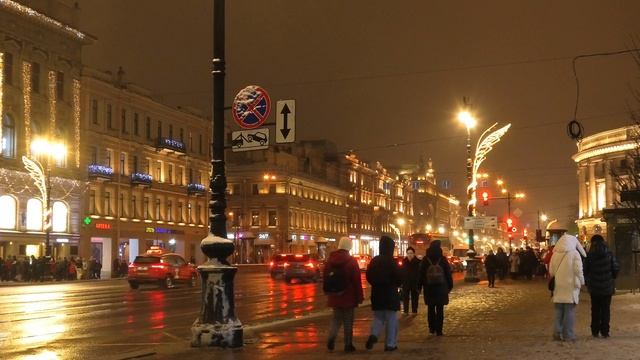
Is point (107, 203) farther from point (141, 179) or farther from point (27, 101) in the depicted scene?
point (27, 101)

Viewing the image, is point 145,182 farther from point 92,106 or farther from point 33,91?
point 33,91

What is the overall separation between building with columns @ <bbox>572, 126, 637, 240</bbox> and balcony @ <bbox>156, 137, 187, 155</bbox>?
159ft

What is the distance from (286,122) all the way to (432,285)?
3.79 m

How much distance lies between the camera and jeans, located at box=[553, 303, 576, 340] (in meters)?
12.5

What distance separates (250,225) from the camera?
99.9 metres

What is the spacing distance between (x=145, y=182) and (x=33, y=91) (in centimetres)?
1594

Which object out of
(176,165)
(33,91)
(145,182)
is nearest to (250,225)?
(176,165)

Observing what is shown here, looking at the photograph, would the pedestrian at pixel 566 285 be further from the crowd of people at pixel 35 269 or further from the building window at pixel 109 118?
the building window at pixel 109 118

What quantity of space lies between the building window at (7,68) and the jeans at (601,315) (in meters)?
47.5

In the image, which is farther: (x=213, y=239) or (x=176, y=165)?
(x=176, y=165)

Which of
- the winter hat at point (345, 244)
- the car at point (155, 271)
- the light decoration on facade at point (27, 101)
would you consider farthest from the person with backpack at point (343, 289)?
the light decoration on facade at point (27, 101)

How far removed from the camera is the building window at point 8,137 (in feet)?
174

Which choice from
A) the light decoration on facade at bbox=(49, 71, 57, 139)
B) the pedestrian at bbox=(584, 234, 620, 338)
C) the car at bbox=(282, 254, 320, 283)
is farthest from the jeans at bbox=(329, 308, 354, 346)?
the light decoration on facade at bbox=(49, 71, 57, 139)

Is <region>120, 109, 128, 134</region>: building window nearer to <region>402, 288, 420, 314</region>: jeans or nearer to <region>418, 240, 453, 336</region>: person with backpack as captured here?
<region>402, 288, 420, 314</region>: jeans
